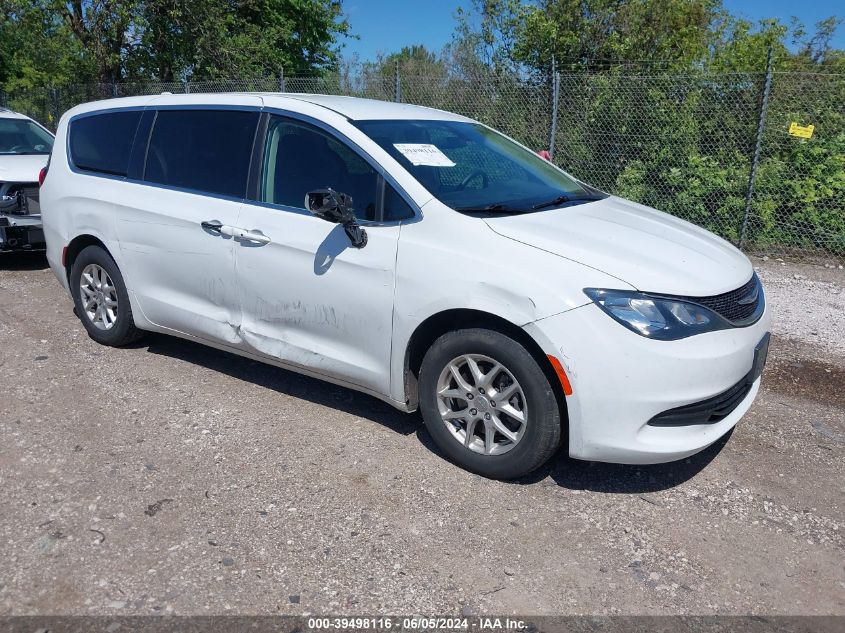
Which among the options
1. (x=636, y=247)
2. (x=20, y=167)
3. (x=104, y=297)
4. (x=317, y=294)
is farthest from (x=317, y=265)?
(x=20, y=167)

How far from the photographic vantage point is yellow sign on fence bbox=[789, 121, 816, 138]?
855 cm

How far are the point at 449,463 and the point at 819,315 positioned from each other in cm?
457

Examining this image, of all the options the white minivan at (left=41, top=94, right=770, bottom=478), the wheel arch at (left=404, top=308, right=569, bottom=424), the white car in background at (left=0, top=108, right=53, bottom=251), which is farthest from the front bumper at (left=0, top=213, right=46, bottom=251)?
the wheel arch at (left=404, top=308, right=569, bottom=424)

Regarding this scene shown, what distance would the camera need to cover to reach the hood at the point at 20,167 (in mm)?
7590

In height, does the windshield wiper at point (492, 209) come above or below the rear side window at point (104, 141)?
below

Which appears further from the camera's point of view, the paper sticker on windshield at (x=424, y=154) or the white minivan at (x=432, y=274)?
the paper sticker on windshield at (x=424, y=154)

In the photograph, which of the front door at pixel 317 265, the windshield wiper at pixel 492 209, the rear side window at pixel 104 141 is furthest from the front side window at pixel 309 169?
the rear side window at pixel 104 141

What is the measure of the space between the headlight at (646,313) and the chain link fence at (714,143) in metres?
6.46

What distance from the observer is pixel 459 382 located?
3545 millimetres

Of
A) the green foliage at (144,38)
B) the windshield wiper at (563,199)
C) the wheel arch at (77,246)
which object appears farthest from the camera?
the green foliage at (144,38)

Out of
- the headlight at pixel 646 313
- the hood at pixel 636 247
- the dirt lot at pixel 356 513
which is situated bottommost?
the dirt lot at pixel 356 513

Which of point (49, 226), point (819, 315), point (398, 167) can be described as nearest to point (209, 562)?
point (398, 167)

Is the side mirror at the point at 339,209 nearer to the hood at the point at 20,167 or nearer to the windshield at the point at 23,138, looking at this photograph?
the hood at the point at 20,167

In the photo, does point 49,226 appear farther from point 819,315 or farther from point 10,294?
point 819,315
